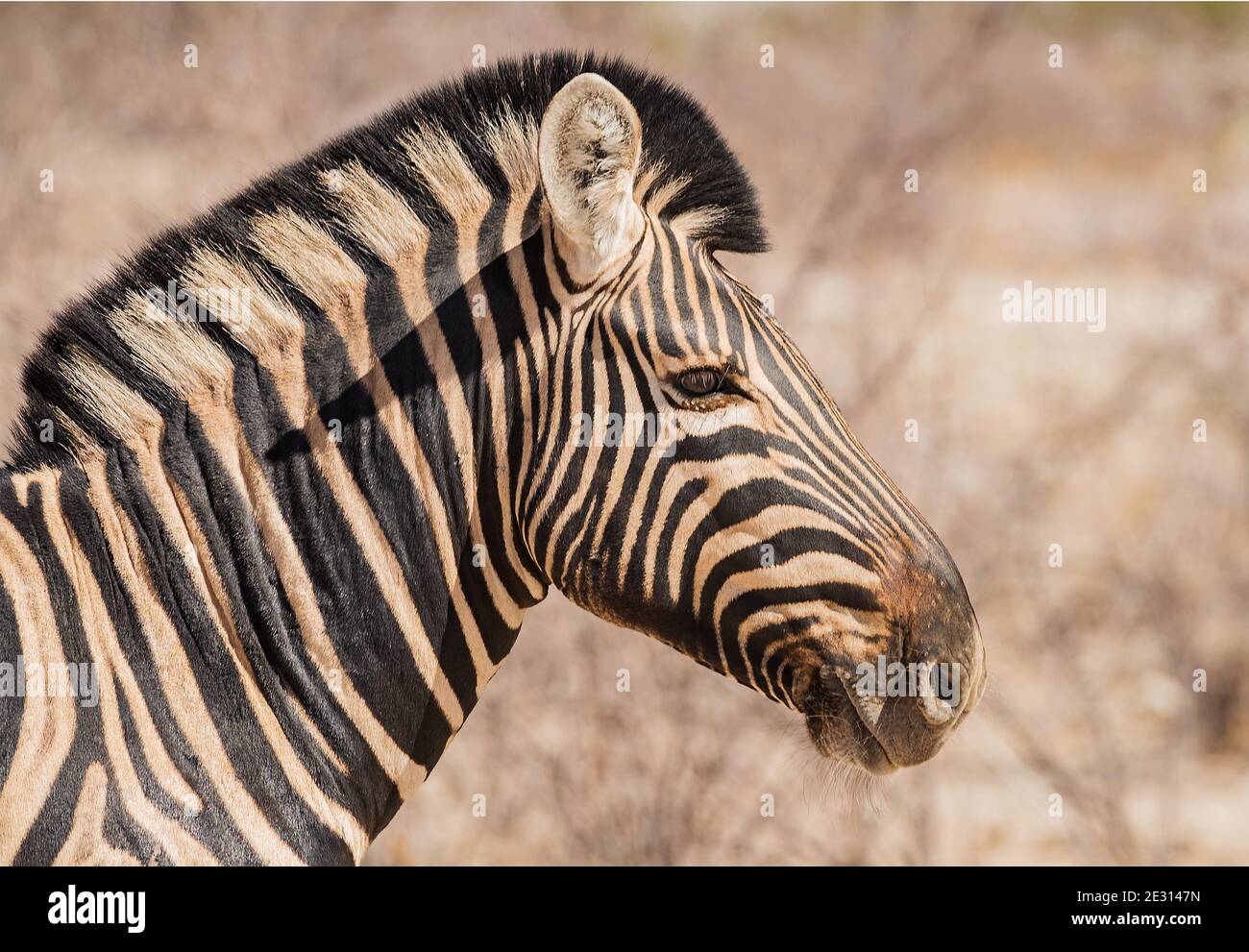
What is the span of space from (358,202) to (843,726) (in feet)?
6.80

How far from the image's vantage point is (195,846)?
10.0 ft

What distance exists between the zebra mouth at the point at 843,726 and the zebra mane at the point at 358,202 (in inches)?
56.8

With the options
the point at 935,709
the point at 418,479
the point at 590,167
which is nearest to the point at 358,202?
the point at 590,167

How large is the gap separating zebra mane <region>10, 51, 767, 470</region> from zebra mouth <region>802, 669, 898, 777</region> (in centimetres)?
144

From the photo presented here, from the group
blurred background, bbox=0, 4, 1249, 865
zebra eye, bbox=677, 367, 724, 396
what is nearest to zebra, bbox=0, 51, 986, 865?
zebra eye, bbox=677, 367, 724, 396

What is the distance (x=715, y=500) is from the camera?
11.1 feet

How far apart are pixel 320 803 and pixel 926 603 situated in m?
1.76

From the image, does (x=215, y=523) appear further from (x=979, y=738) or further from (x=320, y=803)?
(x=979, y=738)

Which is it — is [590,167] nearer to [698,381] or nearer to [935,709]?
[698,381]

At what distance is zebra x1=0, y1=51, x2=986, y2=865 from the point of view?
Result: 10.7ft

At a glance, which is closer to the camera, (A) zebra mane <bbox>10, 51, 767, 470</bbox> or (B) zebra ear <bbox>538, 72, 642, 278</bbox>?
(B) zebra ear <bbox>538, 72, 642, 278</bbox>

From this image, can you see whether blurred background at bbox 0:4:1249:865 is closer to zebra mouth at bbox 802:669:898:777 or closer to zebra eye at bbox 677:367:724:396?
zebra mouth at bbox 802:669:898:777

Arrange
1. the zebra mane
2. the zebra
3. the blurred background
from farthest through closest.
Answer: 1. the blurred background
2. the zebra mane
3. the zebra

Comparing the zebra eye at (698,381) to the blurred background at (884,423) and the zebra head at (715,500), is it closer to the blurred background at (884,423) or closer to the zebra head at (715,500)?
the zebra head at (715,500)
